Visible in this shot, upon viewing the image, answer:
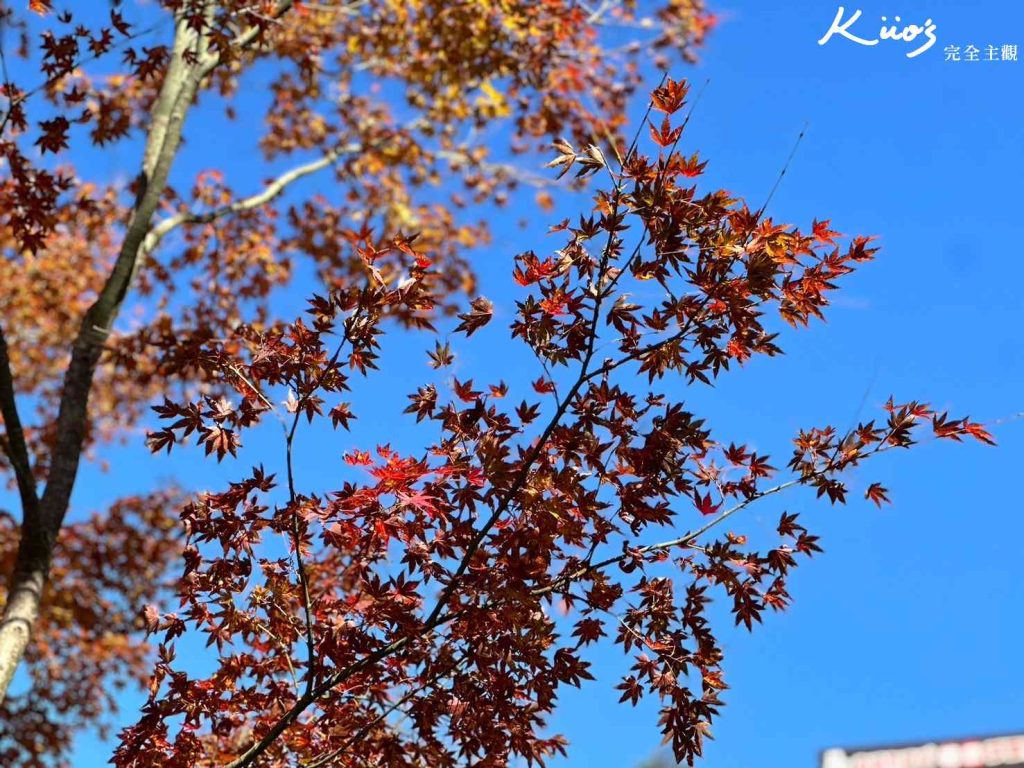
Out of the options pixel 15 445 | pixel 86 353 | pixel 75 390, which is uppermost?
pixel 86 353

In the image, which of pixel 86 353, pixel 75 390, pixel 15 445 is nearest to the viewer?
pixel 15 445

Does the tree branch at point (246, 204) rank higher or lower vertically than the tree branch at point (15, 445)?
higher

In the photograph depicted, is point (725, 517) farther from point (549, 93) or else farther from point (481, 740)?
Result: point (549, 93)

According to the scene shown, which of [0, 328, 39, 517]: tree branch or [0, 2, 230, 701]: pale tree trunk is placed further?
[0, 328, 39, 517]: tree branch

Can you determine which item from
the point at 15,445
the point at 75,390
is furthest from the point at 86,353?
the point at 15,445

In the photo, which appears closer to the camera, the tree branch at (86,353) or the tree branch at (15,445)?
the tree branch at (86,353)

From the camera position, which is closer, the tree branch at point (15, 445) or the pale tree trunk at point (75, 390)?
the pale tree trunk at point (75, 390)

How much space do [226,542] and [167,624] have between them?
501 mm

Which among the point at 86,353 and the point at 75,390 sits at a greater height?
the point at 86,353

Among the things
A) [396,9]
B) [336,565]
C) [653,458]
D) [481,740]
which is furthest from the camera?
[396,9]

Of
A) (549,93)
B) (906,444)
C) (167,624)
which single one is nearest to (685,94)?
(906,444)

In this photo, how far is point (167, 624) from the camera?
4180mm

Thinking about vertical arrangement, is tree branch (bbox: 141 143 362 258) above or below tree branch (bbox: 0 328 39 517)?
above

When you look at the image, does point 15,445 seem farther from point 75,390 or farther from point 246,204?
point 246,204
